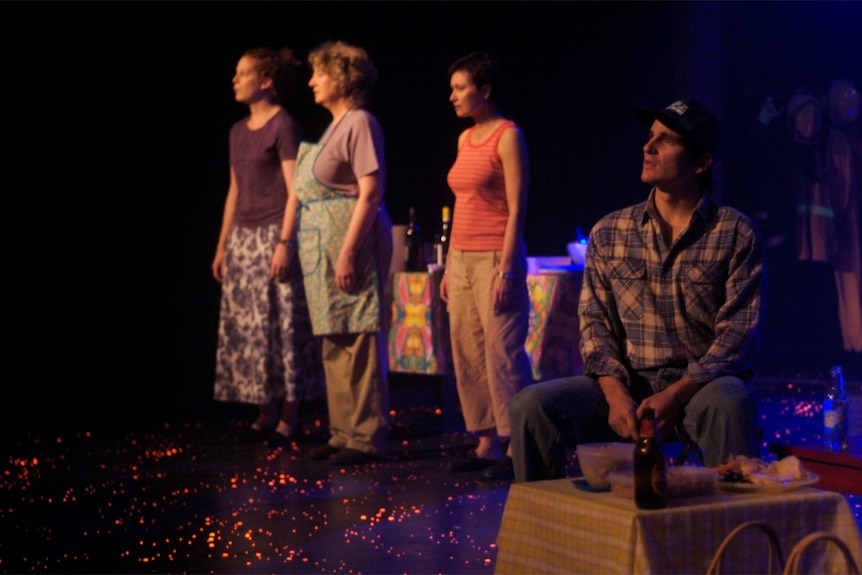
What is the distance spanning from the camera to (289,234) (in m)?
5.19

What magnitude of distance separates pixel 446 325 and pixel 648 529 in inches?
145

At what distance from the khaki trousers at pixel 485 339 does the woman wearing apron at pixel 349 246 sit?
1.19ft

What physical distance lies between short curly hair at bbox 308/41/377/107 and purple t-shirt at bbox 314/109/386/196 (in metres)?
0.10

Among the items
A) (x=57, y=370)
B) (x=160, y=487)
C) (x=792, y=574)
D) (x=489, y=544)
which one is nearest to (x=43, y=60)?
(x=57, y=370)

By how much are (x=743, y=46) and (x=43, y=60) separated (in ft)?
14.9

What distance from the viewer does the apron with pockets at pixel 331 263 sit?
4785mm

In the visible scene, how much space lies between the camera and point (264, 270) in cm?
542

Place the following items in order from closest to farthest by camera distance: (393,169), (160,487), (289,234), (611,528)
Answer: (611,528), (160,487), (289,234), (393,169)

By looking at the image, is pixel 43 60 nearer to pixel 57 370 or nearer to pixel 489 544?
pixel 57 370

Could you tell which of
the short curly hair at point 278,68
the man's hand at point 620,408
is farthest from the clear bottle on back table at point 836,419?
the short curly hair at point 278,68

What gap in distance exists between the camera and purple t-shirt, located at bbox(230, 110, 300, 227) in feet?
17.6

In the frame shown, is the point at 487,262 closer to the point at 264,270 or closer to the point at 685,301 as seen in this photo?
the point at 264,270

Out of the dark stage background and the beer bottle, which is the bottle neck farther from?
the dark stage background

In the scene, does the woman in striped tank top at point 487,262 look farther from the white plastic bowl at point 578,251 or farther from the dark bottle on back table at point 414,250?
the dark bottle on back table at point 414,250
